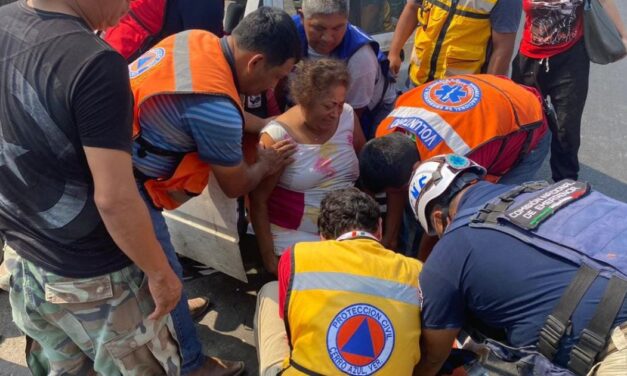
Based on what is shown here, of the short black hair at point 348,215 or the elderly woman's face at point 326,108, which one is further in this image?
the elderly woman's face at point 326,108

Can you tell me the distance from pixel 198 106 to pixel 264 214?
751 mm

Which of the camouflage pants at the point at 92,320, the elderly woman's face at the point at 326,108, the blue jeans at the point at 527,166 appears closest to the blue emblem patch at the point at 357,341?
the camouflage pants at the point at 92,320

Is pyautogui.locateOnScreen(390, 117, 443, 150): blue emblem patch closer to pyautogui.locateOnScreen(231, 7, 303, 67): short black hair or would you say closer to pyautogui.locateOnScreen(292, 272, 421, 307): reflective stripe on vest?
pyautogui.locateOnScreen(231, 7, 303, 67): short black hair

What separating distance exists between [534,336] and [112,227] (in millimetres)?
1262

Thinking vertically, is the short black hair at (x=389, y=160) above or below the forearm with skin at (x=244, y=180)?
above

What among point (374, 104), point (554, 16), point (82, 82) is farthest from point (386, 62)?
point (82, 82)

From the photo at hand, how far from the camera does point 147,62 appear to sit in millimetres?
2002

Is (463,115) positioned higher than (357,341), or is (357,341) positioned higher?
(463,115)

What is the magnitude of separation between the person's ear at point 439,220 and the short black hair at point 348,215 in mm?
223

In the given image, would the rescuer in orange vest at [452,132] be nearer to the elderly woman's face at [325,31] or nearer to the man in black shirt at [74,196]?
the elderly woman's face at [325,31]

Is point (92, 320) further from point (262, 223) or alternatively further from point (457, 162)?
point (457, 162)

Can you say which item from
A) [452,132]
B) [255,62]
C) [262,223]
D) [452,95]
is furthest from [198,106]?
[452,95]

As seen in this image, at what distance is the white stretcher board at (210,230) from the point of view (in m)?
2.46

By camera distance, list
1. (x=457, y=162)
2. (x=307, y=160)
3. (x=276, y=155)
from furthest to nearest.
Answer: (x=307, y=160) → (x=276, y=155) → (x=457, y=162)
